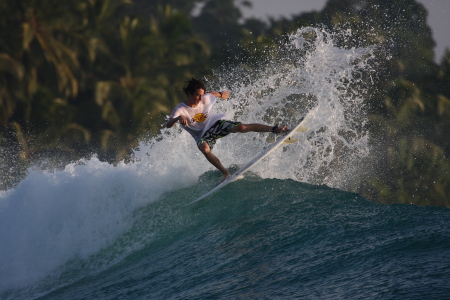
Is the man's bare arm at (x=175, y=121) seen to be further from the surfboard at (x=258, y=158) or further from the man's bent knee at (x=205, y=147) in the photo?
the surfboard at (x=258, y=158)

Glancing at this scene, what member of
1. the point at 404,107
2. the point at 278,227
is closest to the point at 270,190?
the point at 278,227

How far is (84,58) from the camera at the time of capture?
2548cm

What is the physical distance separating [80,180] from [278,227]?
3969 mm

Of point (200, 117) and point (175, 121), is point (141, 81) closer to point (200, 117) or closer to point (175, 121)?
point (200, 117)

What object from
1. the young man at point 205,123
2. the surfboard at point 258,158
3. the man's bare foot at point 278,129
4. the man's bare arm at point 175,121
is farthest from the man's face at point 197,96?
the surfboard at point 258,158

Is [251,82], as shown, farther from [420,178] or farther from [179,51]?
[179,51]

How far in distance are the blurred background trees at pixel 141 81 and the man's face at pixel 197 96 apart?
14.8 meters

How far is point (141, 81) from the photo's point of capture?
24.4m

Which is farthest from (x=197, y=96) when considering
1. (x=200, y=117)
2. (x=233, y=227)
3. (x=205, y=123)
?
(x=233, y=227)

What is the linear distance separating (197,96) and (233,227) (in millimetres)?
1716

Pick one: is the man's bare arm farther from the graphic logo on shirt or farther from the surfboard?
the surfboard

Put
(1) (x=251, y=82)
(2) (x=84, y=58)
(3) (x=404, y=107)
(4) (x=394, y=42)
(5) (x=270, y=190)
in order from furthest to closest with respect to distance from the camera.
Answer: (2) (x=84, y=58)
(4) (x=394, y=42)
(3) (x=404, y=107)
(1) (x=251, y=82)
(5) (x=270, y=190)

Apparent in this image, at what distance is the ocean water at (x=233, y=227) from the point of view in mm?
5012

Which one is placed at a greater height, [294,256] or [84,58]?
[84,58]
